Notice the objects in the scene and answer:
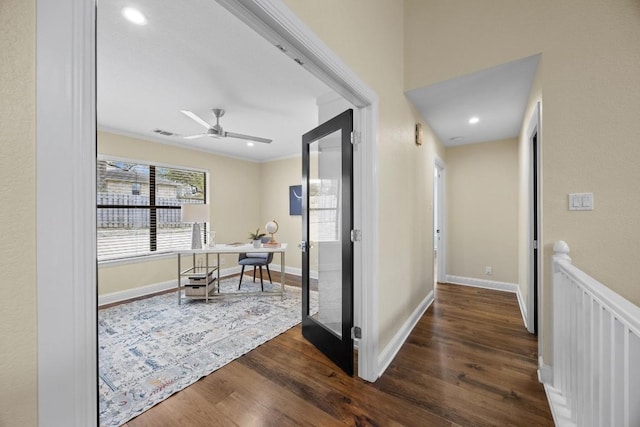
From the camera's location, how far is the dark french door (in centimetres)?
199

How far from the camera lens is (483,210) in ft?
13.6

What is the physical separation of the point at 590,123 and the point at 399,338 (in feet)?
7.13

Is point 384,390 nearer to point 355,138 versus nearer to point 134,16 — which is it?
point 355,138

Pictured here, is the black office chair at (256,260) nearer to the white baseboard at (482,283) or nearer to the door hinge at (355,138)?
the door hinge at (355,138)

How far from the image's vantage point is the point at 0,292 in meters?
0.47

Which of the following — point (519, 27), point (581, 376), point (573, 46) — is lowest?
point (581, 376)

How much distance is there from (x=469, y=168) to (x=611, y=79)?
271 centimetres

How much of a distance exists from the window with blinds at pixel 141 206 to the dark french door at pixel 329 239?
123 inches

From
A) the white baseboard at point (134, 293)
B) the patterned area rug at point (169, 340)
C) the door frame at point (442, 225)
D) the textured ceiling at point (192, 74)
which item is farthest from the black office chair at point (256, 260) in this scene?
the door frame at point (442, 225)

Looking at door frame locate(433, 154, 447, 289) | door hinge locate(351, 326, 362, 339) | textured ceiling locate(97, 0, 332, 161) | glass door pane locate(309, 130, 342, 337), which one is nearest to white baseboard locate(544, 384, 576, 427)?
door hinge locate(351, 326, 362, 339)

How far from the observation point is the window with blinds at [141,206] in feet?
12.4

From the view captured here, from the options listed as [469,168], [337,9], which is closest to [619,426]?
[337,9]

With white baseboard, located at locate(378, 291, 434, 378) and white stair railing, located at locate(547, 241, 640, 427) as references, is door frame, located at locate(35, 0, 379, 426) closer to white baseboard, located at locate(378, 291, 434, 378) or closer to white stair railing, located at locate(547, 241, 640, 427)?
white stair railing, located at locate(547, 241, 640, 427)

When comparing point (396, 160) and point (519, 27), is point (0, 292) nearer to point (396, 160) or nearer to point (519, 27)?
point (396, 160)
